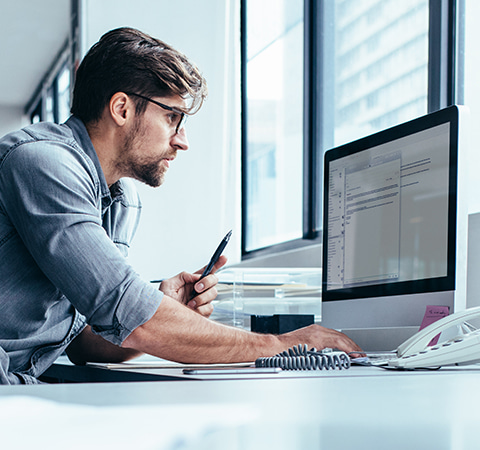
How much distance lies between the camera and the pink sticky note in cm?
129

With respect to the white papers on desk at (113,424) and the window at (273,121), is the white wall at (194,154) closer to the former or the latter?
the window at (273,121)

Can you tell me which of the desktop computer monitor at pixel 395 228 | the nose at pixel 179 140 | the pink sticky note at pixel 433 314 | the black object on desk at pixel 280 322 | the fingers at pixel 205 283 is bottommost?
the black object on desk at pixel 280 322

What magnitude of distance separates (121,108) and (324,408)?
1.41 m

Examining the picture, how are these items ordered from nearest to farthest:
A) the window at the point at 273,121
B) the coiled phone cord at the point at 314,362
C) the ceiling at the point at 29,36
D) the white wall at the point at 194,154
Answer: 1. the coiled phone cord at the point at 314,362
2. the window at the point at 273,121
3. the white wall at the point at 194,154
4. the ceiling at the point at 29,36

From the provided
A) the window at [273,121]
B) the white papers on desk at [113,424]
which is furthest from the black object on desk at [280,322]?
the window at [273,121]

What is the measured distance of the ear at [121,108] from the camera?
1.74 metres

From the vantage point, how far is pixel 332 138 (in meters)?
3.39

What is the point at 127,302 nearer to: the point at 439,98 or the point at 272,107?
the point at 439,98

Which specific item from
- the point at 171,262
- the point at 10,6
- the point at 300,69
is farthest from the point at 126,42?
the point at 10,6

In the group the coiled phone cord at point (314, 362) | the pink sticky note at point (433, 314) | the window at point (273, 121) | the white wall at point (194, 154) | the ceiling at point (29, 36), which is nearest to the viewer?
the coiled phone cord at point (314, 362)

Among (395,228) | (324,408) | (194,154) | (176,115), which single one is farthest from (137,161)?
(194,154)

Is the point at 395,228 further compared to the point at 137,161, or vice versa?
the point at 137,161

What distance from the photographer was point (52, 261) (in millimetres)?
1323

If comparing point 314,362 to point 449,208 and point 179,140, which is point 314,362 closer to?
point 449,208
